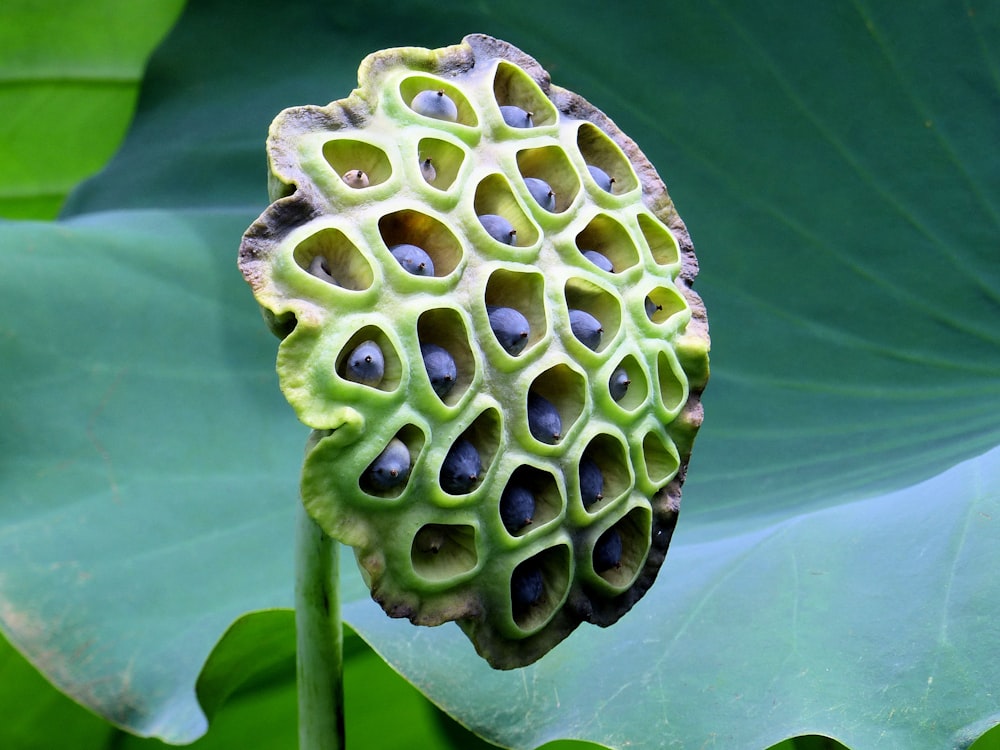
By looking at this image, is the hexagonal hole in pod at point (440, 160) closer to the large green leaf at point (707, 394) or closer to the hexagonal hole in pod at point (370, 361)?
the hexagonal hole in pod at point (370, 361)

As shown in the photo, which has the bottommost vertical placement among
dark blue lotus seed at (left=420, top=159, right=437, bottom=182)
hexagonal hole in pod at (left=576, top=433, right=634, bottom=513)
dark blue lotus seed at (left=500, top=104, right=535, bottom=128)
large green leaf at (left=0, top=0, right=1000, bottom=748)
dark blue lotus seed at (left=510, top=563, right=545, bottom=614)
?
large green leaf at (left=0, top=0, right=1000, bottom=748)

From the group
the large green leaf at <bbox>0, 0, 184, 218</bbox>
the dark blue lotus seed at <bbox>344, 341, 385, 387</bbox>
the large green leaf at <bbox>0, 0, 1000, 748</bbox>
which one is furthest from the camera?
the large green leaf at <bbox>0, 0, 184, 218</bbox>

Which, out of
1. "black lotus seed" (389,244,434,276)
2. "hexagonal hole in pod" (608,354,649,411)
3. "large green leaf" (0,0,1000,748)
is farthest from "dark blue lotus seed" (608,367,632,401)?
"large green leaf" (0,0,1000,748)

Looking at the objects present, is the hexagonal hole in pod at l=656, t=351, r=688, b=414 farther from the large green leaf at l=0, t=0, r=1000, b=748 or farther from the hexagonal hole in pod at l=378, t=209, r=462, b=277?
the large green leaf at l=0, t=0, r=1000, b=748

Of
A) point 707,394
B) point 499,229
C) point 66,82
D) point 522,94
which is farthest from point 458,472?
point 66,82

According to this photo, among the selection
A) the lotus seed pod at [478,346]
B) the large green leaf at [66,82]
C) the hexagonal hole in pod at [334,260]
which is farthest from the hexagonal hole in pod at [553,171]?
the large green leaf at [66,82]

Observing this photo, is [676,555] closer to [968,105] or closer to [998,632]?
[998,632]

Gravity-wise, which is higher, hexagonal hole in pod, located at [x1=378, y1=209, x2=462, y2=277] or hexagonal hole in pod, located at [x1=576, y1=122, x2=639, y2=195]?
hexagonal hole in pod, located at [x1=378, y1=209, x2=462, y2=277]

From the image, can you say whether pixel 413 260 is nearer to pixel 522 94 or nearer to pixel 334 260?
pixel 334 260
